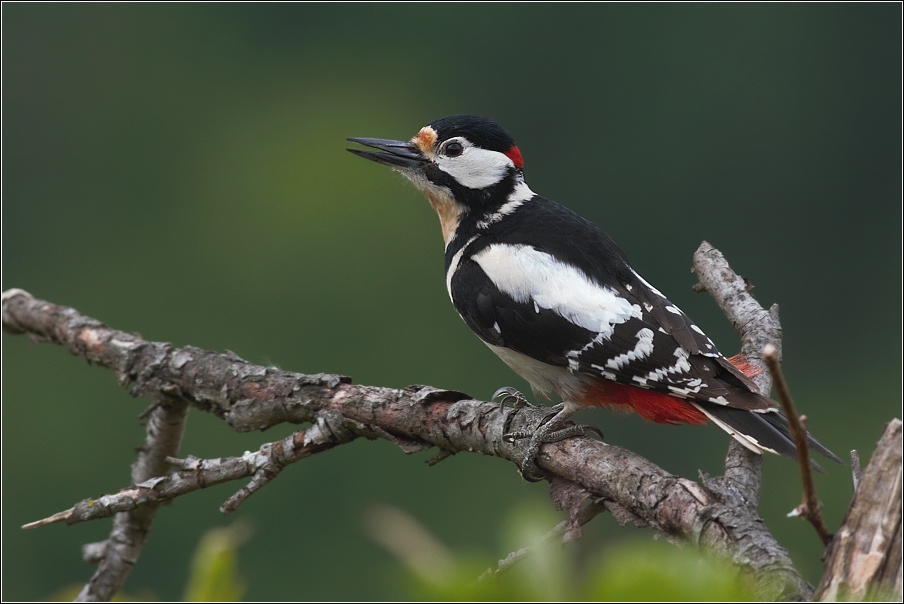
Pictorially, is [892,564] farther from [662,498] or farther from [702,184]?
[702,184]

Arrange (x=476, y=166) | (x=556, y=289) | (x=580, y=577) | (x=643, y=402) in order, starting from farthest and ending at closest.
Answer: (x=476, y=166)
(x=556, y=289)
(x=643, y=402)
(x=580, y=577)

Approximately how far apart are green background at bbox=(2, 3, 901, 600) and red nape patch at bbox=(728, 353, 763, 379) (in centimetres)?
1138

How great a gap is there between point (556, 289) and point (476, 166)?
0.76m

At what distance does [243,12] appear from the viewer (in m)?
28.5

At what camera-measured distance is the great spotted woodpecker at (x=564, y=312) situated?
8.66ft

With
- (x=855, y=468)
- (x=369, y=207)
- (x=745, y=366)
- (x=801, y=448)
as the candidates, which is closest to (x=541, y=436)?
(x=745, y=366)

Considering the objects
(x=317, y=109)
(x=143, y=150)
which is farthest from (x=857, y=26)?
(x=143, y=150)

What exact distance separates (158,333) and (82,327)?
15.1m

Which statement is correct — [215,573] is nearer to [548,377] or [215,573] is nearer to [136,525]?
[548,377]

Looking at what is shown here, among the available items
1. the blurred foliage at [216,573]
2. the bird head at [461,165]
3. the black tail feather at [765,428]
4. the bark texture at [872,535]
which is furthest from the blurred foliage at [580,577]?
the bird head at [461,165]

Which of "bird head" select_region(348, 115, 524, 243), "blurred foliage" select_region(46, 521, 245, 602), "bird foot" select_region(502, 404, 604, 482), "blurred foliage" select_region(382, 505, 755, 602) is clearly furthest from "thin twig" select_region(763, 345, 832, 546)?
"bird head" select_region(348, 115, 524, 243)

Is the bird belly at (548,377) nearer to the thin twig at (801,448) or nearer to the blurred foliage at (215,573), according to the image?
the thin twig at (801,448)

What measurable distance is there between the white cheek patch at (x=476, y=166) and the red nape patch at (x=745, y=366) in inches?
40.8

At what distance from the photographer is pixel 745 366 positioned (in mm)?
2863
